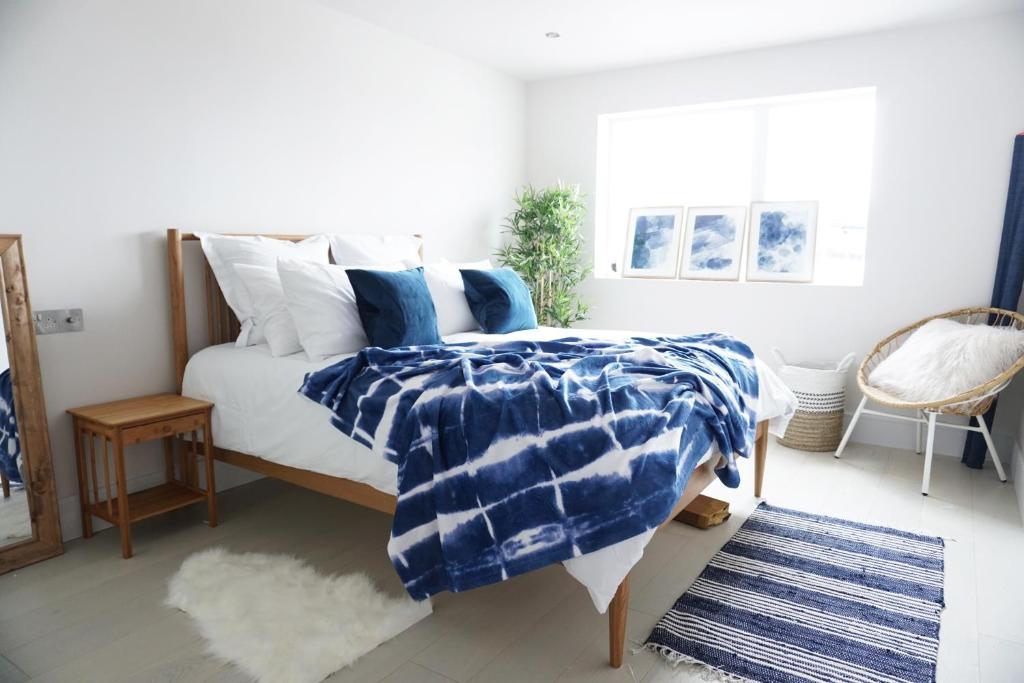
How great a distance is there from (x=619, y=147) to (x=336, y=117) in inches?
94.3

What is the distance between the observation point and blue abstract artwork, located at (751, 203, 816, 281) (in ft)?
15.0

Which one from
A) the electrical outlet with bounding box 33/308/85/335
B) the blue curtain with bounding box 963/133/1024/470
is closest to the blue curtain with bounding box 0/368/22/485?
the electrical outlet with bounding box 33/308/85/335

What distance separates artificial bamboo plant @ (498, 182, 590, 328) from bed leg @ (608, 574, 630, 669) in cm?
322

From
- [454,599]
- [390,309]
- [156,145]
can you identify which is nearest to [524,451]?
[454,599]

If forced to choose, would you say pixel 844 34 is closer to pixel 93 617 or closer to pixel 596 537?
pixel 596 537

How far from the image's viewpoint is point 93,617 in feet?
7.28

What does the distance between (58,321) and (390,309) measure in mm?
1321

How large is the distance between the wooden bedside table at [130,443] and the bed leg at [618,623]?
1.84 metres

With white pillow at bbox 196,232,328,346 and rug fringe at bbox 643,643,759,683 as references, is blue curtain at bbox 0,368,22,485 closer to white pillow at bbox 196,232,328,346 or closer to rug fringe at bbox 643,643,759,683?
white pillow at bbox 196,232,328,346

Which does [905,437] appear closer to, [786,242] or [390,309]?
[786,242]

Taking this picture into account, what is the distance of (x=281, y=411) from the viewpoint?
270cm

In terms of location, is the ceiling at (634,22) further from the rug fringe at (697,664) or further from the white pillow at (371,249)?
the rug fringe at (697,664)

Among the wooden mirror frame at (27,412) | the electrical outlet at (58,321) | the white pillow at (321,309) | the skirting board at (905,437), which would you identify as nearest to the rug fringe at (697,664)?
the white pillow at (321,309)

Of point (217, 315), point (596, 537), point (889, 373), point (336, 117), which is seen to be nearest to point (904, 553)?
point (889, 373)
